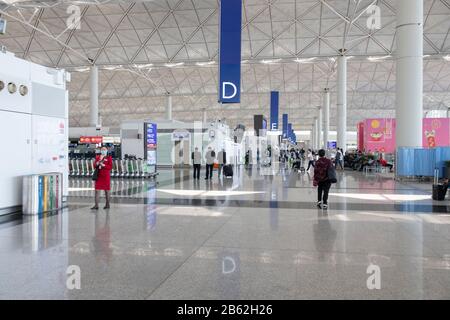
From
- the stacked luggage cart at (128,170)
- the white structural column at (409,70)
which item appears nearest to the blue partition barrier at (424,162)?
the white structural column at (409,70)

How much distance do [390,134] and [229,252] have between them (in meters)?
36.6

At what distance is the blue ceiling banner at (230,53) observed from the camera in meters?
16.7

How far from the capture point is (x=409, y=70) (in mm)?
20781

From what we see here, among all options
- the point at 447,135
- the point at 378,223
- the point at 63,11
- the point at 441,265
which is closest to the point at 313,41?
the point at 447,135

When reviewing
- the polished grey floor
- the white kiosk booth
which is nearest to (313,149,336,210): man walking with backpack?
the polished grey floor

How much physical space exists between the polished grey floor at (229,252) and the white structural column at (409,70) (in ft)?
36.6

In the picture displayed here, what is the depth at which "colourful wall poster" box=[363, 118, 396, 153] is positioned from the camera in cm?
3884

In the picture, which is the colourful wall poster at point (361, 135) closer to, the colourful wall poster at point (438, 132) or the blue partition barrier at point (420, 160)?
the colourful wall poster at point (438, 132)

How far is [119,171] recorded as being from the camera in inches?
907

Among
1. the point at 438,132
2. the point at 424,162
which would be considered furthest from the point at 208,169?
the point at 438,132

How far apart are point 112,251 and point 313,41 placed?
3451 centimetres

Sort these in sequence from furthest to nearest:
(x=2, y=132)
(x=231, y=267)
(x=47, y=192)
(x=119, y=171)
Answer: (x=119, y=171)
(x=47, y=192)
(x=2, y=132)
(x=231, y=267)

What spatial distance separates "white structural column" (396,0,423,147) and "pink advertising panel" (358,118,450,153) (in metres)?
17.7
